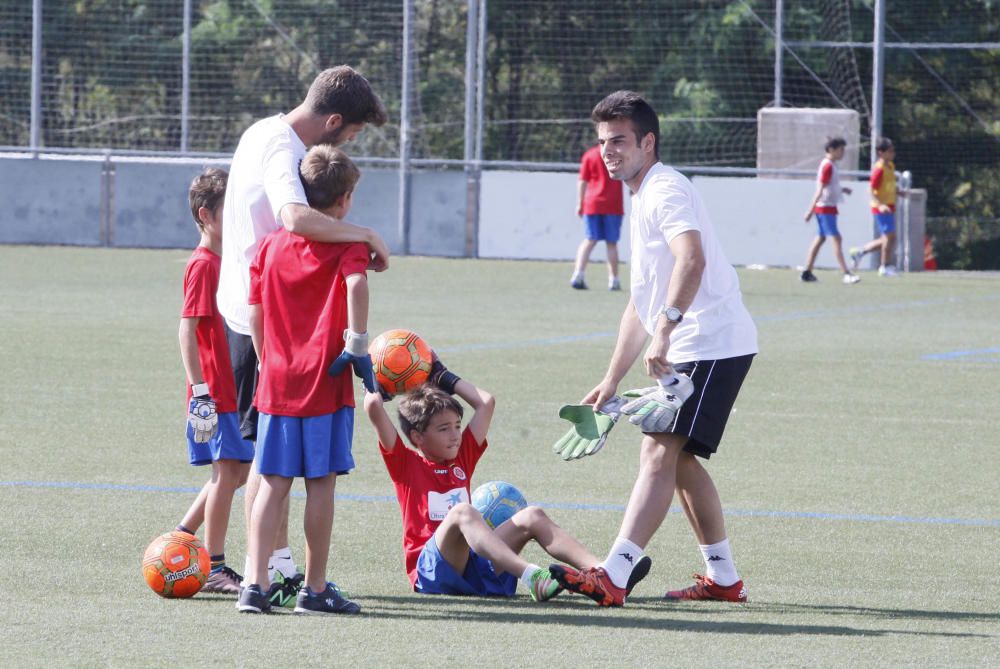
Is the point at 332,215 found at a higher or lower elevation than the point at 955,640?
higher

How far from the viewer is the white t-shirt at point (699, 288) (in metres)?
5.93

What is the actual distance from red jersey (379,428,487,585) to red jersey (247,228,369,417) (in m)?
0.72

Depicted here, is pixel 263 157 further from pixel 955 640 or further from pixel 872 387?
pixel 872 387

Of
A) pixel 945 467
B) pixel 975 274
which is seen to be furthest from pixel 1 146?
pixel 945 467

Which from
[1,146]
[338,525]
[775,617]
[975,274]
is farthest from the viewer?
[1,146]

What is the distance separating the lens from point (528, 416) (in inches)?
407

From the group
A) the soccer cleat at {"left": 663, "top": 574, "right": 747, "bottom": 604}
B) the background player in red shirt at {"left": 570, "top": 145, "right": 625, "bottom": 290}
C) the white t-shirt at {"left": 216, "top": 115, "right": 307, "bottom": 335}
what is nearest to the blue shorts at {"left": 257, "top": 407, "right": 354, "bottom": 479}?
the white t-shirt at {"left": 216, "top": 115, "right": 307, "bottom": 335}

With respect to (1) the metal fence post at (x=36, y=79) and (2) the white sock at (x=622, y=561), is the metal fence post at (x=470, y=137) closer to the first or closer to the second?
(1) the metal fence post at (x=36, y=79)

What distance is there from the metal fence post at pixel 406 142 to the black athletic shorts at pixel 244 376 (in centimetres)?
2003

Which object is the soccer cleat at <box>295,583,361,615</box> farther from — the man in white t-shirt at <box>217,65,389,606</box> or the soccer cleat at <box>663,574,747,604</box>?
the soccer cleat at <box>663,574,747,604</box>

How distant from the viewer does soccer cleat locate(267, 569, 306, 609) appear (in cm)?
575

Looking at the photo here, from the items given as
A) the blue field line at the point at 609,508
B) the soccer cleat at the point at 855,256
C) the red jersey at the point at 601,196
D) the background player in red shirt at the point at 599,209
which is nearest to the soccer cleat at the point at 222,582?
the blue field line at the point at 609,508

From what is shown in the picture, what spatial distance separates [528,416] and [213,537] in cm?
444

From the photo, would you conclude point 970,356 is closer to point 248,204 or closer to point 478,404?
point 478,404
